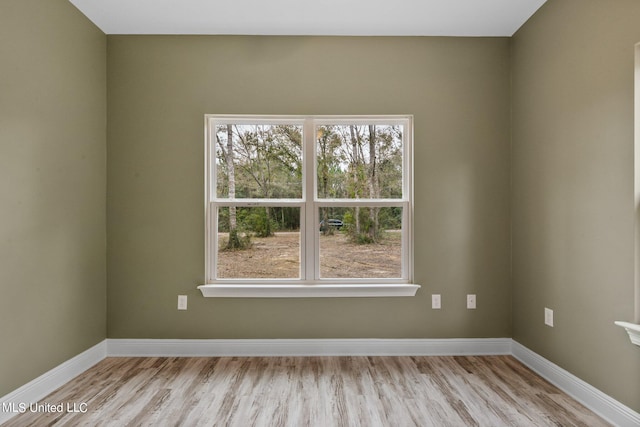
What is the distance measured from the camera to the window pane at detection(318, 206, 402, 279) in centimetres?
324

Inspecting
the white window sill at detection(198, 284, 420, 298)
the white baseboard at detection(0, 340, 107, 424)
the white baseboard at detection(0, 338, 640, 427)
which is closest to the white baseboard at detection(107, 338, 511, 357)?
the white baseboard at detection(0, 338, 640, 427)

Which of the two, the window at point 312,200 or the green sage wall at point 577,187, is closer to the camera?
the green sage wall at point 577,187

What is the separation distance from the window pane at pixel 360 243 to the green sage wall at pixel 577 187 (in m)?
1.02

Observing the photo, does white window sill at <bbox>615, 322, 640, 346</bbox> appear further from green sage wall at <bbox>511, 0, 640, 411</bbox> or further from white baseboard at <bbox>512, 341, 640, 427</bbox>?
white baseboard at <bbox>512, 341, 640, 427</bbox>

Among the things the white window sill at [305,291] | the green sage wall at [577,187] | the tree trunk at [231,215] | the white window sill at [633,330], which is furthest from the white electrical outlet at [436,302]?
the tree trunk at [231,215]

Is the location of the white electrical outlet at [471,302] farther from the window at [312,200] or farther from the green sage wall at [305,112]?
the window at [312,200]

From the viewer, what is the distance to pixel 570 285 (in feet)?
8.10

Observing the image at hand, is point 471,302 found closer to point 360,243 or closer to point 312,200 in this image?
point 360,243

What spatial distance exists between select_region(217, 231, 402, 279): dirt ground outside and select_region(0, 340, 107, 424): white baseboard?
1271 mm

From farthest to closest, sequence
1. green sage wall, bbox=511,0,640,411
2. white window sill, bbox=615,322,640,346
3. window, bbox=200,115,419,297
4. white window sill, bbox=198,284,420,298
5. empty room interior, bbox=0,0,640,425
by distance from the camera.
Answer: window, bbox=200,115,419,297
white window sill, bbox=198,284,420,298
empty room interior, bbox=0,0,640,425
green sage wall, bbox=511,0,640,411
white window sill, bbox=615,322,640,346

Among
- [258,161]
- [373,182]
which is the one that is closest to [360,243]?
[373,182]

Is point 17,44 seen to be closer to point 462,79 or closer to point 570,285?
point 462,79

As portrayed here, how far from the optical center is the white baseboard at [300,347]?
311cm

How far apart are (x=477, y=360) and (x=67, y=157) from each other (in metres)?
3.49
